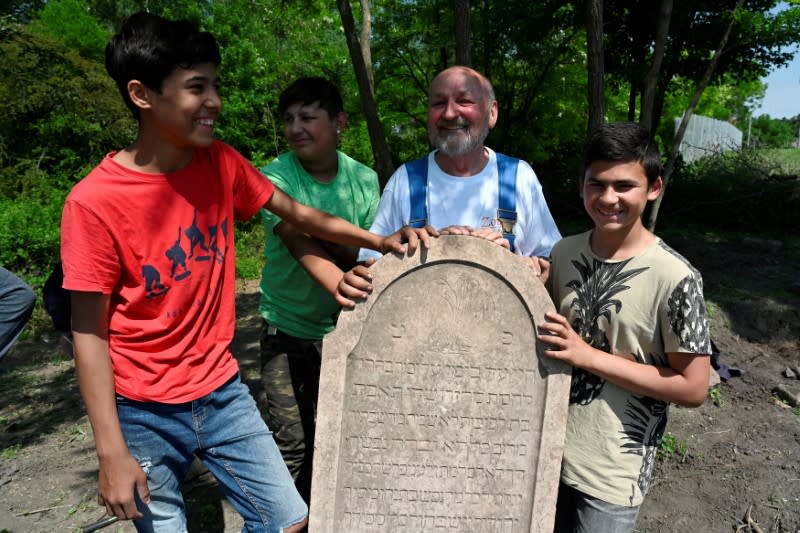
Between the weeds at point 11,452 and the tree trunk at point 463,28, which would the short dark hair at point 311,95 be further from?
the weeds at point 11,452

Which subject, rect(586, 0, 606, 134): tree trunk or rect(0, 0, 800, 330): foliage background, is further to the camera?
rect(0, 0, 800, 330): foliage background

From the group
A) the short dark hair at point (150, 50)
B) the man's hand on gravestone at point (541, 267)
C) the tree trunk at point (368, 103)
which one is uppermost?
the tree trunk at point (368, 103)

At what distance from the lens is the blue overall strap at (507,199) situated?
2.46m

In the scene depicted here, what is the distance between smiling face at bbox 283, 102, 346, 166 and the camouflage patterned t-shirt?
1323 mm

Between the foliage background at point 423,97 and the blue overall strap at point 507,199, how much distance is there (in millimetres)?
6738

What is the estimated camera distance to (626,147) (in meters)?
1.99

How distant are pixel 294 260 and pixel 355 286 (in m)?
0.76

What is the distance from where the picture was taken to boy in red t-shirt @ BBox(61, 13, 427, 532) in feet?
5.99

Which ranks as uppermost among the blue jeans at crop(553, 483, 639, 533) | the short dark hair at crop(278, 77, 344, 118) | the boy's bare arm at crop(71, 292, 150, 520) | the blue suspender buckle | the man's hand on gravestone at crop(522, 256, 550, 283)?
the short dark hair at crop(278, 77, 344, 118)

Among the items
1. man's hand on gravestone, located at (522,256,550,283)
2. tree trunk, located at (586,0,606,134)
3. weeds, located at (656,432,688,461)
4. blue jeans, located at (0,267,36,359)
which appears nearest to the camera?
man's hand on gravestone, located at (522,256,550,283)

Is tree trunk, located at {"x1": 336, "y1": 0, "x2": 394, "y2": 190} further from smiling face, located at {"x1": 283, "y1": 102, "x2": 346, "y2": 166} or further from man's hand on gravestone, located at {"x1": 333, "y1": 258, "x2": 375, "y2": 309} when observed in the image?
man's hand on gravestone, located at {"x1": 333, "y1": 258, "x2": 375, "y2": 309}

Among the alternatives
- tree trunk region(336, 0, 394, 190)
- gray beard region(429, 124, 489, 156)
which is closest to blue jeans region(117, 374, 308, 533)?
gray beard region(429, 124, 489, 156)

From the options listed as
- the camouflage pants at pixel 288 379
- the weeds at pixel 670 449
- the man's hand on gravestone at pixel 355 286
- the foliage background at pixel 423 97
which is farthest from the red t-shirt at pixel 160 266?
the foliage background at pixel 423 97

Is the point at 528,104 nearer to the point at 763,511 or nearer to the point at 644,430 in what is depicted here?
the point at 763,511
